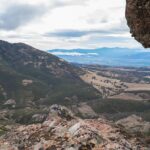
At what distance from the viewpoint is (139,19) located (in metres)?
28.2

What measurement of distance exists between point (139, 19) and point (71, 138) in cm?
1048

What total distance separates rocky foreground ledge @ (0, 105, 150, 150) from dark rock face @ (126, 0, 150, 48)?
759 cm

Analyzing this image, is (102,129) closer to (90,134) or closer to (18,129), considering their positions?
(90,134)

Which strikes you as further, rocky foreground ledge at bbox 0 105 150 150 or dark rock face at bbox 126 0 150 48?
dark rock face at bbox 126 0 150 48

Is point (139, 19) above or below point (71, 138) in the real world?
above

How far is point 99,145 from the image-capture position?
24.8 m

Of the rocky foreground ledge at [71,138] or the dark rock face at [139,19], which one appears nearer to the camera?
the rocky foreground ledge at [71,138]

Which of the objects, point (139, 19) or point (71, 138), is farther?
point (139, 19)

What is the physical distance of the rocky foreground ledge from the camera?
25.0 m

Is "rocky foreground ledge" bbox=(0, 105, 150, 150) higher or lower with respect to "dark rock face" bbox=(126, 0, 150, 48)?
lower

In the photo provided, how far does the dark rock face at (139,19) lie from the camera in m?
27.2

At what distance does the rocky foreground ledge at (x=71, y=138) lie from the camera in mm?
25016

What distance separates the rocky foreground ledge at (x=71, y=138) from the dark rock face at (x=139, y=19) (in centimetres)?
759

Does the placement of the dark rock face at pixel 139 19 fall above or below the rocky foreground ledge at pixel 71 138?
above
